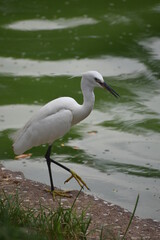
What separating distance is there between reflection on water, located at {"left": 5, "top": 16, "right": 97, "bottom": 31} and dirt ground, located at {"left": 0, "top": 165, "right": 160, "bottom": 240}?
13.0ft

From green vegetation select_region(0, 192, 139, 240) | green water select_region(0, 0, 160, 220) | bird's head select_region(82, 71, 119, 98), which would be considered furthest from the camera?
green water select_region(0, 0, 160, 220)

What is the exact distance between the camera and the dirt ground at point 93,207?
4.51m

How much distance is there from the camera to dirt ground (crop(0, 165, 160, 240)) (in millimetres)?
4508

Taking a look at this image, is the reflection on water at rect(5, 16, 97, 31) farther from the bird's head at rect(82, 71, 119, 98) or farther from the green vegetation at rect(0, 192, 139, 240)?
the green vegetation at rect(0, 192, 139, 240)

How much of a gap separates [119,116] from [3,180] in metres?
1.82

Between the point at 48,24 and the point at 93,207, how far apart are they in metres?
4.82

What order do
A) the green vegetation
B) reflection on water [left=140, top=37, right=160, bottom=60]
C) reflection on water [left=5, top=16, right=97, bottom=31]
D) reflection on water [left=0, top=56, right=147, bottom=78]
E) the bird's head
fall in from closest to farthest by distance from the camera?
the green vegetation, the bird's head, reflection on water [left=0, top=56, right=147, bottom=78], reflection on water [left=140, top=37, right=160, bottom=60], reflection on water [left=5, top=16, right=97, bottom=31]

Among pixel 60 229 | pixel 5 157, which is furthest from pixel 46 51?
pixel 60 229

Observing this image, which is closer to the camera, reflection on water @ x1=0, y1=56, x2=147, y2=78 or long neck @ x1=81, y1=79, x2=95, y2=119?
long neck @ x1=81, y1=79, x2=95, y2=119

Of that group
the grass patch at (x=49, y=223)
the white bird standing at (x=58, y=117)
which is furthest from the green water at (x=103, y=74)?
the grass patch at (x=49, y=223)

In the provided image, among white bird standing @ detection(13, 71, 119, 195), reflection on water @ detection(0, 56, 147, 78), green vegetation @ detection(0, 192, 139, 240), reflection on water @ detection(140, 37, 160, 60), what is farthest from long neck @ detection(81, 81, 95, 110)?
reflection on water @ detection(140, 37, 160, 60)

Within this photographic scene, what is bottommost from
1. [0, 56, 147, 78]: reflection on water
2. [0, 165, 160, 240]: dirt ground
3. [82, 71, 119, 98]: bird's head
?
[0, 165, 160, 240]: dirt ground

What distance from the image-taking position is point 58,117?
513cm

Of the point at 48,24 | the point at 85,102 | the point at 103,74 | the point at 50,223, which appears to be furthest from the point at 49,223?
the point at 48,24
